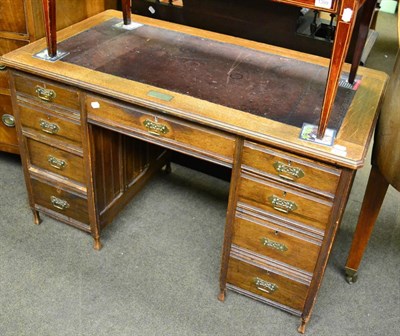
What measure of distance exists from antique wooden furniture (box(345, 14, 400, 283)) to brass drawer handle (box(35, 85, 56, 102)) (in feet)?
3.99

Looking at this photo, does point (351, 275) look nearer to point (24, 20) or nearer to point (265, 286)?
point (265, 286)

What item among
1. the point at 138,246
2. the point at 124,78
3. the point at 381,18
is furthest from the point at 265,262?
the point at 381,18

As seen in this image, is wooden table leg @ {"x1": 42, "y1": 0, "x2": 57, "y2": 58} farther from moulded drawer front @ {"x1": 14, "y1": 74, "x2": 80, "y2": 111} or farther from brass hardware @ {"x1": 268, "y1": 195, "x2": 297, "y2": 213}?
brass hardware @ {"x1": 268, "y1": 195, "x2": 297, "y2": 213}

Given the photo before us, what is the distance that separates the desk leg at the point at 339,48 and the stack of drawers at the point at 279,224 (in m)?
0.16

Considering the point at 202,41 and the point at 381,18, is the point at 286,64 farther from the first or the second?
the point at 381,18

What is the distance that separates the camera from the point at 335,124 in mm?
1574

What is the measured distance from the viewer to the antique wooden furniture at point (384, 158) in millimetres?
1640

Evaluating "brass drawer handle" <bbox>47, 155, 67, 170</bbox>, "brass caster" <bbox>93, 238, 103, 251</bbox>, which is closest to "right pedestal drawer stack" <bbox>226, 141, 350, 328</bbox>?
"brass caster" <bbox>93, 238, 103, 251</bbox>

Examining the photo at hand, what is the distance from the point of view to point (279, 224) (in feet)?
5.58

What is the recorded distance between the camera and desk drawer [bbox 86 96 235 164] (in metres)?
1.63

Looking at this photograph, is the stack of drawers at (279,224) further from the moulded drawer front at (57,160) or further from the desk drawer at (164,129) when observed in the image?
the moulded drawer front at (57,160)

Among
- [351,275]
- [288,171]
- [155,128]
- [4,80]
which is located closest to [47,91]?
[155,128]

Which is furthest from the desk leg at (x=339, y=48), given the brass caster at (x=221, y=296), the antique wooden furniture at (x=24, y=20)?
the antique wooden furniture at (x=24, y=20)

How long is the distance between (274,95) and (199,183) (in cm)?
105
